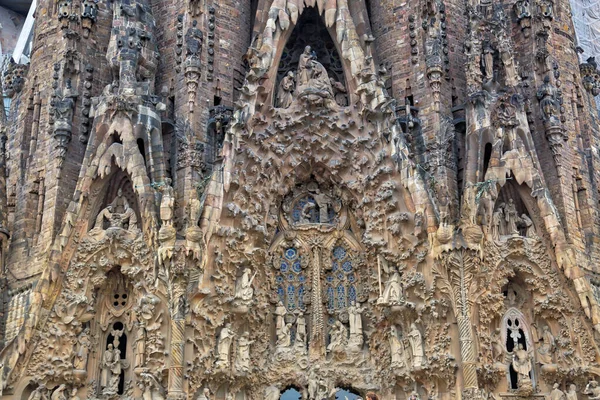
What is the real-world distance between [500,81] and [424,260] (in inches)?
156

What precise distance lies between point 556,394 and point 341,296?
3.99 meters

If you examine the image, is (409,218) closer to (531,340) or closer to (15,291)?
(531,340)

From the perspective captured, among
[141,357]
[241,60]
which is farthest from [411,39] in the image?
[141,357]

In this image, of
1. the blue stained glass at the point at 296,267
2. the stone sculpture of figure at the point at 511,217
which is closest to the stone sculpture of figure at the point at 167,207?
the blue stained glass at the point at 296,267

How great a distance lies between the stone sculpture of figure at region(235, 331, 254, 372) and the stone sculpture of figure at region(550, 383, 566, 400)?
5.01m

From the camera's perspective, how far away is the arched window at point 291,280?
14328 millimetres

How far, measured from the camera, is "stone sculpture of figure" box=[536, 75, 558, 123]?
14.5m

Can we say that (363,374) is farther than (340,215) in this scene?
No

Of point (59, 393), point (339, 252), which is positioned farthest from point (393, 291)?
point (59, 393)

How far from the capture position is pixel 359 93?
14.3 meters

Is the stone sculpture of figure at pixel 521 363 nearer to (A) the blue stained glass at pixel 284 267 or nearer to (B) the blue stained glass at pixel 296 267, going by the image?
(B) the blue stained glass at pixel 296 267

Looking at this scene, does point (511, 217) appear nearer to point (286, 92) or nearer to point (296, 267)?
point (296, 267)

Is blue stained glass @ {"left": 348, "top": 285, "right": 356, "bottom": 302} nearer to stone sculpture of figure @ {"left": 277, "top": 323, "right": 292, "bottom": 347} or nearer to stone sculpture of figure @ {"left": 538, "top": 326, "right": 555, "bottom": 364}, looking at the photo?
stone sculpture of figure @ {"left": 277, "top": 323, "right": 292, "bottom": 347}

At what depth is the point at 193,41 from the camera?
15.0 m
